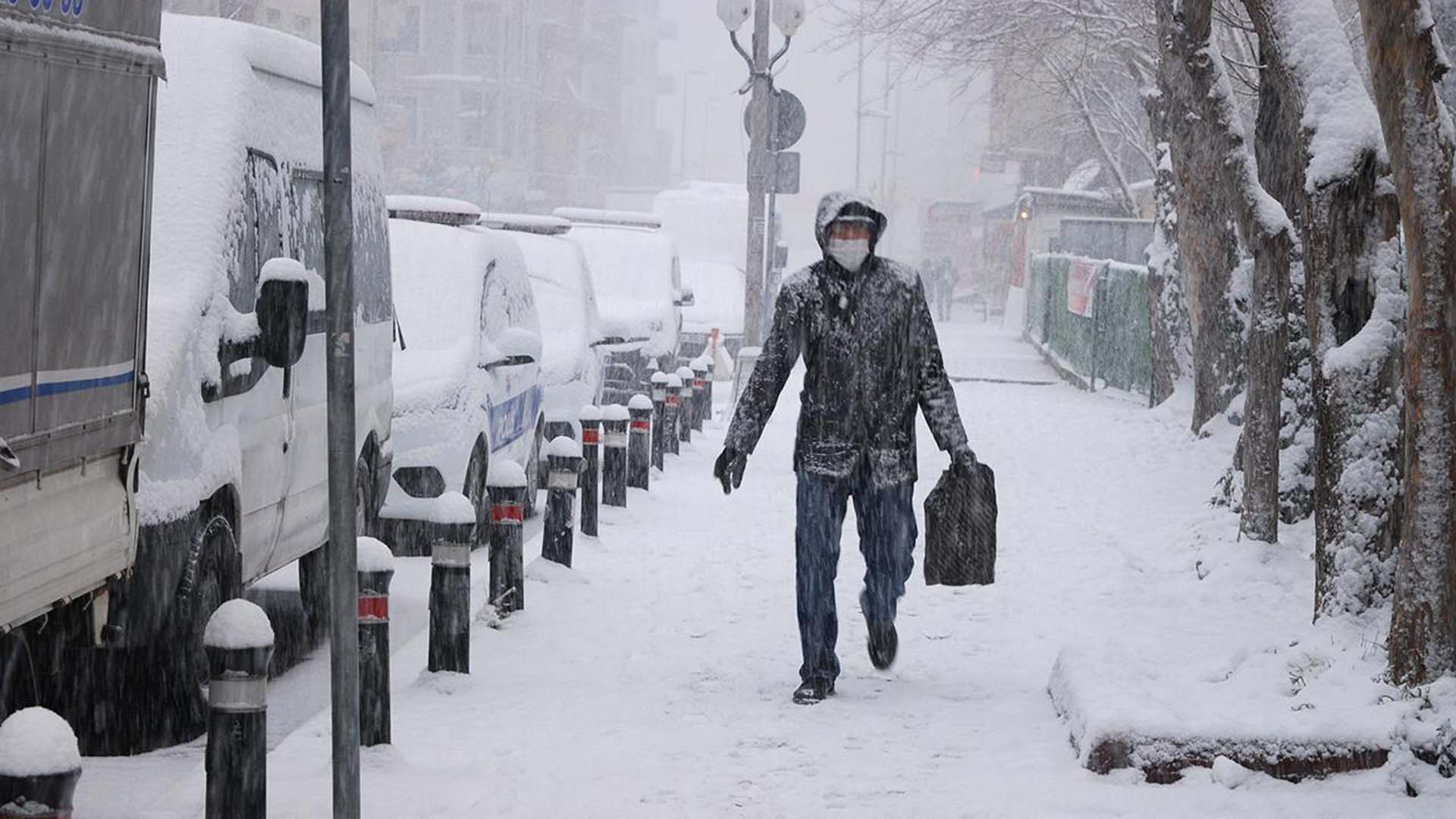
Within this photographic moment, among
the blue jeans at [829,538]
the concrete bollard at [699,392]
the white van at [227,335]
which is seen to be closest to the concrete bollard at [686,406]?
the concrete bollard at [699,392]

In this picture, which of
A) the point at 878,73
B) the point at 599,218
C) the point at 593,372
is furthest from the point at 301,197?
the point at 878,73

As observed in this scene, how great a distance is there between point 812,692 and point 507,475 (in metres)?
2.18

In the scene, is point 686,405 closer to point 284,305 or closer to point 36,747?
point 284,305

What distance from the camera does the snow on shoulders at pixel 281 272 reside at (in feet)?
22.9

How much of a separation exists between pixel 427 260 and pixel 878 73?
105 meters

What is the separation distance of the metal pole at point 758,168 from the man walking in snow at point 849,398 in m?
15.4

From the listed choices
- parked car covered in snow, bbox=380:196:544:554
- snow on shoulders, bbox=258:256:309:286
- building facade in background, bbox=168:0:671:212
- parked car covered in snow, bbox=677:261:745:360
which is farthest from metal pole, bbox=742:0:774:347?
building facade in background, bbox=168:0:671:212

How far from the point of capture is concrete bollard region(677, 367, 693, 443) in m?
19.0

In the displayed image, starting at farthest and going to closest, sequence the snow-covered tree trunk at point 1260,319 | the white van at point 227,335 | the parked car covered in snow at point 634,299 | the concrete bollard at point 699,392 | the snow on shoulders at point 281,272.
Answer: the parked car covered in snow at point 634,299 → the concrete bollard at point 699,392 → the snow-covered tree trunk at point 1260,319 → the snow on shoulders at point 281,272 → the white van at point 227,335

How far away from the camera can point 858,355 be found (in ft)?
25.9

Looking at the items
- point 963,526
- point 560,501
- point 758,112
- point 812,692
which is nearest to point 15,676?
point 812,692

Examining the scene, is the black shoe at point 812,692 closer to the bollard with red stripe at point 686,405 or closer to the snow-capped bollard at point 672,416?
the snow-capped bollard at point 672,416

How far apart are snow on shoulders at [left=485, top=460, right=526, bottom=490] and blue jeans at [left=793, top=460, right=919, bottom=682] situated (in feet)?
6.18

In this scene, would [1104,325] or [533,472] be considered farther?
[1104,325]
